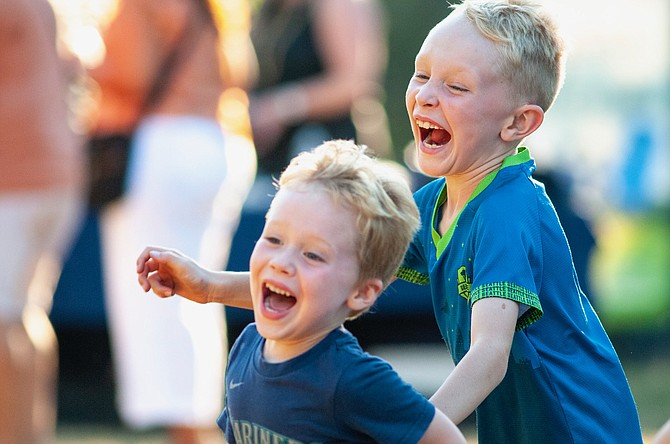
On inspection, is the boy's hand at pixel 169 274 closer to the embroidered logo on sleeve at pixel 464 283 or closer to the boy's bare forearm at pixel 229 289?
the boy's bare forearm at pixel 229 289

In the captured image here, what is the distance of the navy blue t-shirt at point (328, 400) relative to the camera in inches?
91.3

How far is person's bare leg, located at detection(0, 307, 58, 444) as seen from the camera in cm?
468

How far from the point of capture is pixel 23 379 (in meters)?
4.73

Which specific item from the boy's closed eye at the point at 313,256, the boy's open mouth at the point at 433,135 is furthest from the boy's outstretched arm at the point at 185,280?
the boy's open mouth at the point at 433,135

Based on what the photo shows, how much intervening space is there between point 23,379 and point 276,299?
99.2 inches

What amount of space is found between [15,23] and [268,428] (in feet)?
9.16

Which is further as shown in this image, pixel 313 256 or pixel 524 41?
pixel 524 41

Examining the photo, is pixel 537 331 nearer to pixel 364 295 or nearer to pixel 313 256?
pixel 364 295

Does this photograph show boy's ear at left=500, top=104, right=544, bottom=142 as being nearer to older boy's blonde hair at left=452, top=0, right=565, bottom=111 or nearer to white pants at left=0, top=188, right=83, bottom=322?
older boy's blonde hair at left=452, top=0, right=565, bottom=111

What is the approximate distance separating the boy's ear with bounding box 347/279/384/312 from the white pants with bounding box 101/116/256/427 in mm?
2723

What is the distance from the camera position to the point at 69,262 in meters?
6.95

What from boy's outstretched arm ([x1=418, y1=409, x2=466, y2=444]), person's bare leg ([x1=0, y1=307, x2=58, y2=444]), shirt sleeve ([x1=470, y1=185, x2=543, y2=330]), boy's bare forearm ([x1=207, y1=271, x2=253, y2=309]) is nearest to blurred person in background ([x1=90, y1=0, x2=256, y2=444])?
person's bare leg ([x1=0, y1=307, x2=58, y2=444])

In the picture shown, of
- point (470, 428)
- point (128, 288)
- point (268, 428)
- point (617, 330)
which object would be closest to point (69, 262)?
point (128, 288)

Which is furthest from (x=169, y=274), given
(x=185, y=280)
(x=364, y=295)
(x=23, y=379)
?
(x=23, y=379)
